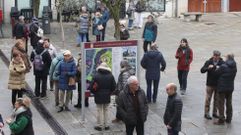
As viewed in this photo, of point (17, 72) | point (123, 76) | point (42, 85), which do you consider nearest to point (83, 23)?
point (42, 85)

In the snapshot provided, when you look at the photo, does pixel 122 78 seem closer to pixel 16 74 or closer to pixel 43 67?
pixel 16 74

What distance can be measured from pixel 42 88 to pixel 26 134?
5935mm

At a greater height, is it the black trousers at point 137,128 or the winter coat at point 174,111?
the winter coat at point 174,111

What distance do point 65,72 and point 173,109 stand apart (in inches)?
162

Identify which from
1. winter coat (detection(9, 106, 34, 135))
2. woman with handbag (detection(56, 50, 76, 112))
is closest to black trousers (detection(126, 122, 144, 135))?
winter coat (detection(9, 106, 34, 135))

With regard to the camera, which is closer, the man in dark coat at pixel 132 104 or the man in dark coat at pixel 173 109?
the man in dark coat at pixel 173 109

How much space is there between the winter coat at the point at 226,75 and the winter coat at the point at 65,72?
368 cm

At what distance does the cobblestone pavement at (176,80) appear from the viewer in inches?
575

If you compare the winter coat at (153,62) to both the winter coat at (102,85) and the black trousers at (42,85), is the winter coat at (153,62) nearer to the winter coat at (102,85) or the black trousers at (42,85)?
the winter coat at (102,85)

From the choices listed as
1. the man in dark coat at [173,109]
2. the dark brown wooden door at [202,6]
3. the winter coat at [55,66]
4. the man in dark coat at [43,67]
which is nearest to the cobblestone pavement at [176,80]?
the man in dark coat at [43,67]

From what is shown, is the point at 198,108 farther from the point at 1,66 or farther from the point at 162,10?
the point at 162,10

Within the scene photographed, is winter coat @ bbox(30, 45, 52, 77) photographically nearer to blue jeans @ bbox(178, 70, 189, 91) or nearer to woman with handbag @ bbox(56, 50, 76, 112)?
woman with handbag @ bbox(56, 50, 76, 112)

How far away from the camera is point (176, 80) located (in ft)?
63.8

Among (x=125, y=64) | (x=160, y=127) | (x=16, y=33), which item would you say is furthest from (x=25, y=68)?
(x=16, y=33)
